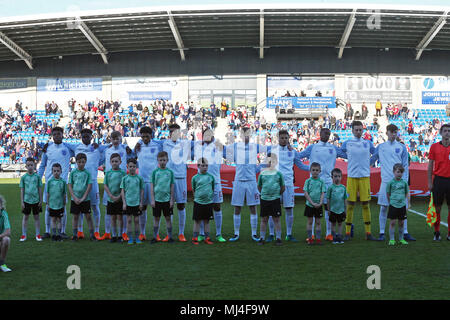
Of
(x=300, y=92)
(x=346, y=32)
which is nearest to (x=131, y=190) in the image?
(x=346, y=32)

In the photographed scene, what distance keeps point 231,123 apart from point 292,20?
6960mm

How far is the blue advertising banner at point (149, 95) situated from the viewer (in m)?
33.0

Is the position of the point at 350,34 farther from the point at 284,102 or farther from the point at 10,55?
the point at 10,55

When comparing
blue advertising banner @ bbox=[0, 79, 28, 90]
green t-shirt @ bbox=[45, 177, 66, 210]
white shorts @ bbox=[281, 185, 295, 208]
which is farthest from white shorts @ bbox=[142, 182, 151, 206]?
blue advertising banner @ bbox=[0, 79, 28, 90]

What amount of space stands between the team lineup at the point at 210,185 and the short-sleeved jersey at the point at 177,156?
0.05ft

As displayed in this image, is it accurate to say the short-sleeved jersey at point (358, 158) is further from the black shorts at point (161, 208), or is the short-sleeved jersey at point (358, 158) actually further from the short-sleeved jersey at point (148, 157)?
the short-sleeved jersey at point (148, 157)

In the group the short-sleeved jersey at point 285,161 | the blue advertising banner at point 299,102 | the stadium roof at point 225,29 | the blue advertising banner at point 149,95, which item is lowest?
the short-sleeved jersey at point 285,161

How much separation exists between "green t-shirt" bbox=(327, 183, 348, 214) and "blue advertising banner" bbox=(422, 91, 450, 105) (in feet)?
91.1

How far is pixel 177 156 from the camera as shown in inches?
298

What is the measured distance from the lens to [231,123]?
30250mm

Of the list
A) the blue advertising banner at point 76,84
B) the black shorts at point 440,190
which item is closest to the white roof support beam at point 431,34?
the blue advertising banner at point 76,84

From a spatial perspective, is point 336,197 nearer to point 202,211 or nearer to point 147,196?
point 202,211

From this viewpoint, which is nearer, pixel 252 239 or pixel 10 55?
pixel 252 239
